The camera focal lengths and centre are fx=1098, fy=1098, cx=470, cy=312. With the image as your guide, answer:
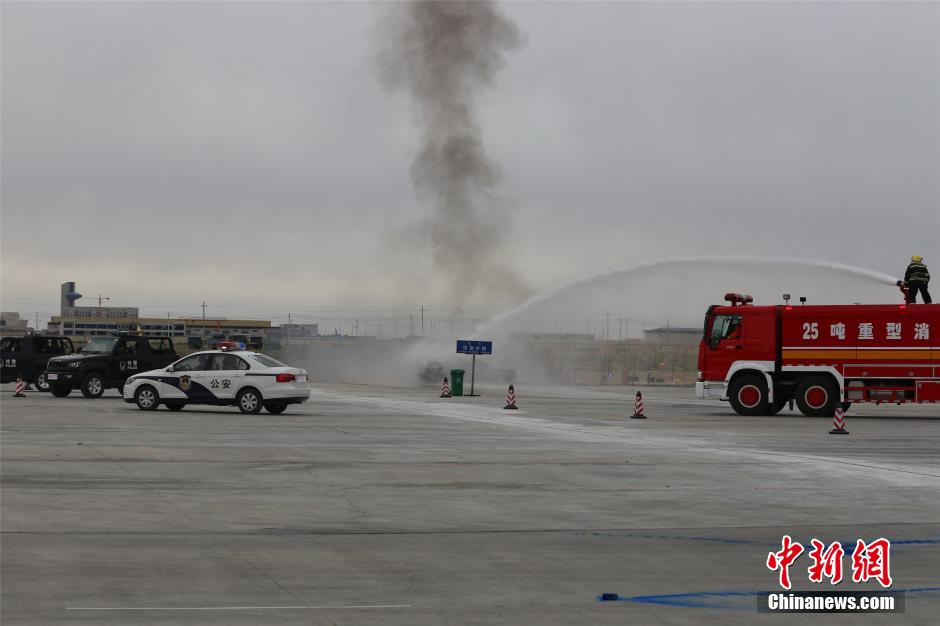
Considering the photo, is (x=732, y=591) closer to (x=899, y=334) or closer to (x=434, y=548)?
(x=434, y=548)

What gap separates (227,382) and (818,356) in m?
18.1

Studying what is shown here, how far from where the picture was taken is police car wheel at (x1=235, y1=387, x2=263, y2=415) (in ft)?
99.0

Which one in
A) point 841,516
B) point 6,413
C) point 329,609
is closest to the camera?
point 329,609

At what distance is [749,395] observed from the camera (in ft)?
115

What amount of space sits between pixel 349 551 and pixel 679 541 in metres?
3.46

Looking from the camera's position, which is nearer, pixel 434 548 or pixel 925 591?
pixel 925 591

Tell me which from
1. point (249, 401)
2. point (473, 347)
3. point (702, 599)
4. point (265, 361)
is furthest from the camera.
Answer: point (473, 347)

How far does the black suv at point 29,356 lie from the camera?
40375 mm

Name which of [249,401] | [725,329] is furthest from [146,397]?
[725,329]

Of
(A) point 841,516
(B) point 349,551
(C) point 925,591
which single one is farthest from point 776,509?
(B) point 349,551

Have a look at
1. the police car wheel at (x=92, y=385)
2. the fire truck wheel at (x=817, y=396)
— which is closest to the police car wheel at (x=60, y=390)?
the police car wheel at (x=92, y=385)

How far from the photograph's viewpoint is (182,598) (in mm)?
8523

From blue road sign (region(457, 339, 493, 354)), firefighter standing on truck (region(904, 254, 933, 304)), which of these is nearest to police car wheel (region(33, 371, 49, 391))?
blue road sign (region(457, 339, 493, 354))

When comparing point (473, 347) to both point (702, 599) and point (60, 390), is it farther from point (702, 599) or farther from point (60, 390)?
point (702, 599)
